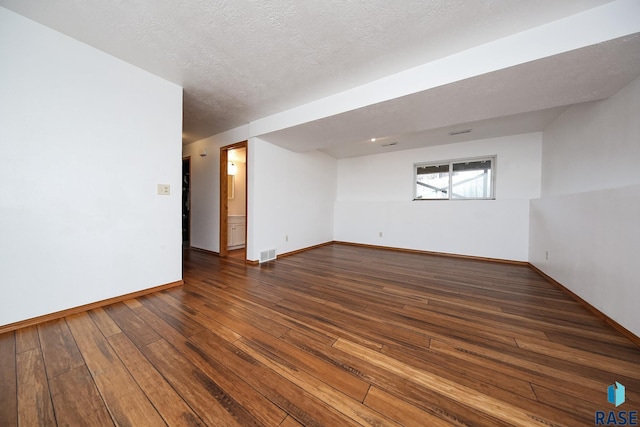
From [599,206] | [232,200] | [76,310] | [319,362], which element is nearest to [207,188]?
[232,200]

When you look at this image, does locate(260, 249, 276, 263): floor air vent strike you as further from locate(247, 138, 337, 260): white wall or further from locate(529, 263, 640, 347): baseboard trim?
locate(529, 263, 640, 347): baseboard trim

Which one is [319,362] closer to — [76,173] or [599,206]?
[76,173]

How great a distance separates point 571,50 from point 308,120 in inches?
94.3

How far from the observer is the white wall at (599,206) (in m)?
1.65

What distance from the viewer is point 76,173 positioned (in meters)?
1.87

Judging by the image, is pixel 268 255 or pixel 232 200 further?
pixel 232 200

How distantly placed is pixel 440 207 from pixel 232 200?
4837 millimetres

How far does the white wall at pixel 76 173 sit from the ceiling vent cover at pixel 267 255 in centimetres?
138

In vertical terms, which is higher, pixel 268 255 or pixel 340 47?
pixel 340 47

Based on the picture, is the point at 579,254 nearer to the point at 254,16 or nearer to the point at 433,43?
the point at 433,43

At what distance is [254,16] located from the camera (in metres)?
1.57

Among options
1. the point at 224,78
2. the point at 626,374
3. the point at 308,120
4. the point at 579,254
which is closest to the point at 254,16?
the point at 224,78

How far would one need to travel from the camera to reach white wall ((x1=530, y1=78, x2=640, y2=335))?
1.65 meters

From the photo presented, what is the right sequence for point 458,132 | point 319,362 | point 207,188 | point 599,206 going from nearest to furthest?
point 319,362 < point 599,206 < point 458,132 < point 207,188
